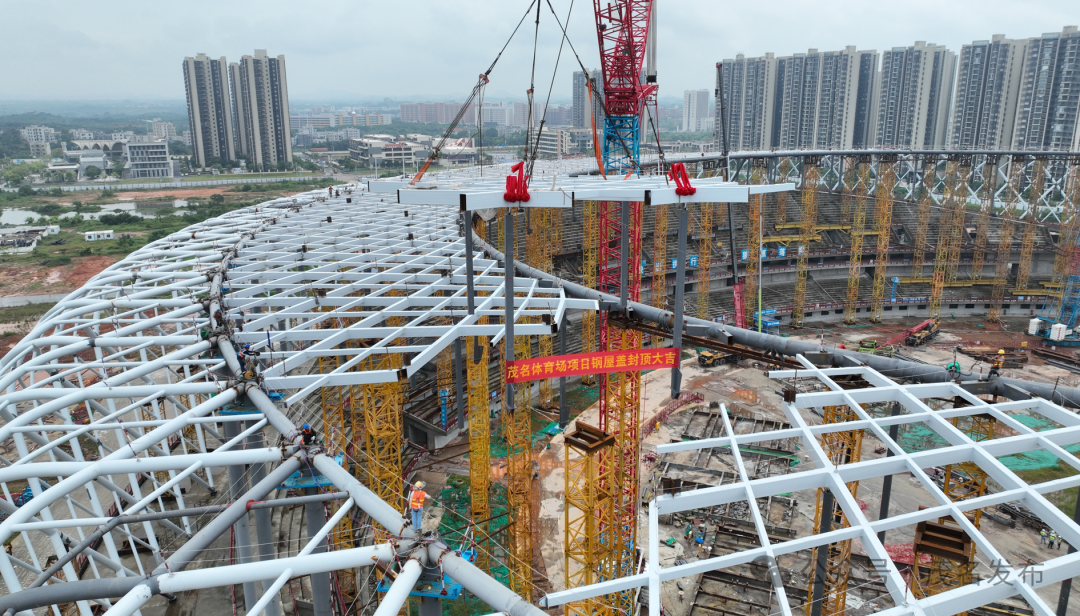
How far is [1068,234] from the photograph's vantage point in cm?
5653

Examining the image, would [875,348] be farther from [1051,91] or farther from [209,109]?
[209,109]

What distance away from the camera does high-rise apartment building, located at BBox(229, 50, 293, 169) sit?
139875mm

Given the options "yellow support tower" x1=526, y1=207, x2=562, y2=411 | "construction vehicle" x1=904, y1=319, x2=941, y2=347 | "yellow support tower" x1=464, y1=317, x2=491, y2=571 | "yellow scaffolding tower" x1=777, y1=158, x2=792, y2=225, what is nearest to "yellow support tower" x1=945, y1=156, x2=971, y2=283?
"construction vehicle" x1=904, y1=319, x2=941, y2=347

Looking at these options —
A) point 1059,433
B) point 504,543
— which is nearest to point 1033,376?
point 1059,433

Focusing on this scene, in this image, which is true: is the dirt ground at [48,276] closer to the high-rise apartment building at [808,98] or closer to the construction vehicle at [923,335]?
the construction vehicle at [923,335]

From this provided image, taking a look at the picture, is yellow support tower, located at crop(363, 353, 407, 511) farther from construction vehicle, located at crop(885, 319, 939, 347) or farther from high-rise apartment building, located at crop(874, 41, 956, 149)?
high-rise apartment building, located at crop(874, 41, 956, 149)

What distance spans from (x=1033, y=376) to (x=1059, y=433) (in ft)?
124

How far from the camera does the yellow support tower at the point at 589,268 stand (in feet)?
131

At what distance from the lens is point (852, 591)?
68.8 feet

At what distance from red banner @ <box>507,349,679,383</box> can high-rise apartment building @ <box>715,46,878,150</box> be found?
85138mm

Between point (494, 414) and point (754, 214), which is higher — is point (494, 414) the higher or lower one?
the lower one

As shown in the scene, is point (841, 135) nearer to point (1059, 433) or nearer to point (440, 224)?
point (440, 224)

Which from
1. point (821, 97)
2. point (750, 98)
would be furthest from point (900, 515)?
point (750, 98)

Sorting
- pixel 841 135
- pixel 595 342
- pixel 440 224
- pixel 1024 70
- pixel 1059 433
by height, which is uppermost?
pixel 1024 70
